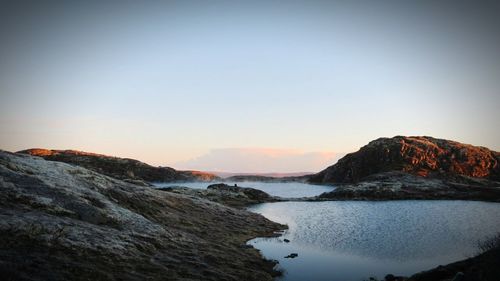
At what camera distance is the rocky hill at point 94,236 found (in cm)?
2184

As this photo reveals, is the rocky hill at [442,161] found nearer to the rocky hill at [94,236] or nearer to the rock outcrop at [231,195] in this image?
the rock outcrop at [231,195]

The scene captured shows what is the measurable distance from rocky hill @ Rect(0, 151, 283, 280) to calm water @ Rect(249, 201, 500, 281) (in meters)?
4.82

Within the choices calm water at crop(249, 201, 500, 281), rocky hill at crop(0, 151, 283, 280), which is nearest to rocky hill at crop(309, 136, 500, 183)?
calm water at crop(249, 201, 500, 281)

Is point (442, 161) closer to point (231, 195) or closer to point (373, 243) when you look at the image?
point (231, 195)

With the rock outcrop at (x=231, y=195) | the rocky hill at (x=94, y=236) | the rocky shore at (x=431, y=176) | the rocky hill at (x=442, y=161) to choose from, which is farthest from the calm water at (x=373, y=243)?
the rocky hill at (x=442, y=161)

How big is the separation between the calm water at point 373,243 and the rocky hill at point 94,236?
4818 mm

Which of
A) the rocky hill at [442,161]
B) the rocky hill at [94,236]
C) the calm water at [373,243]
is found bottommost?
the calm water at [373,243]

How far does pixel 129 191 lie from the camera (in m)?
47.8

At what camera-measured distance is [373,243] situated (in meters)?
45.3

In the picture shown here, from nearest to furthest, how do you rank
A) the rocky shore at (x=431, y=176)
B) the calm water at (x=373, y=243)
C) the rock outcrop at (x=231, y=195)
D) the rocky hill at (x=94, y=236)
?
1. the rocky hill at (x=94, y=236)
2. the calm water at (x=373, y=243)
3. the rock outcrop at (x=231, y=195)
4. the rocky shore at (x=431, y=176)

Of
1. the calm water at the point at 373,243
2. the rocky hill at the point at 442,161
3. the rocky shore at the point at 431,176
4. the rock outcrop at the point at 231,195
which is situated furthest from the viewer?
the rocky hill at the point at 442,161

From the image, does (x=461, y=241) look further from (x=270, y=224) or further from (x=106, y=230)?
(x=106, y=230)

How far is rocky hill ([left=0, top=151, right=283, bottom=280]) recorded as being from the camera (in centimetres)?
2184

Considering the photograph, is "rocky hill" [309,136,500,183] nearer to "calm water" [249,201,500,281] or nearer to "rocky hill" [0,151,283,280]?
"calm water" [249,201,500,281]
